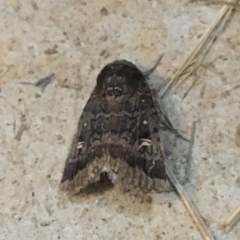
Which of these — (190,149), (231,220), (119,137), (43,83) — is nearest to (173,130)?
(190,149)

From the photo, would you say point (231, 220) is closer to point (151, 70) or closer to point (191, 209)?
point (191, 209)

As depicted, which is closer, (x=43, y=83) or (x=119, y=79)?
(x=119, y=79)

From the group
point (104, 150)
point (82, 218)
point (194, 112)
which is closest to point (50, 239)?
point (82, 218)

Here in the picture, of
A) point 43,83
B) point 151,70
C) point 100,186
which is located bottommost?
point 100,186

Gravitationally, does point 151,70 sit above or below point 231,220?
above

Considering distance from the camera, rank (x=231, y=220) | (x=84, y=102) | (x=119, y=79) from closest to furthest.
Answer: (x=231, y=220), (x=119, y=79), (x=84, y=102)

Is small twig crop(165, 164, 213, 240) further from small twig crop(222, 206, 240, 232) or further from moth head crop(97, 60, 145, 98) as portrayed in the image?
moth head crop(97, 60, 145, 98)

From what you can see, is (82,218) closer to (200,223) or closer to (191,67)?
(200,223)

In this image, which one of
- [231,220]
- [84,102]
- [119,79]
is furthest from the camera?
[84,102]
